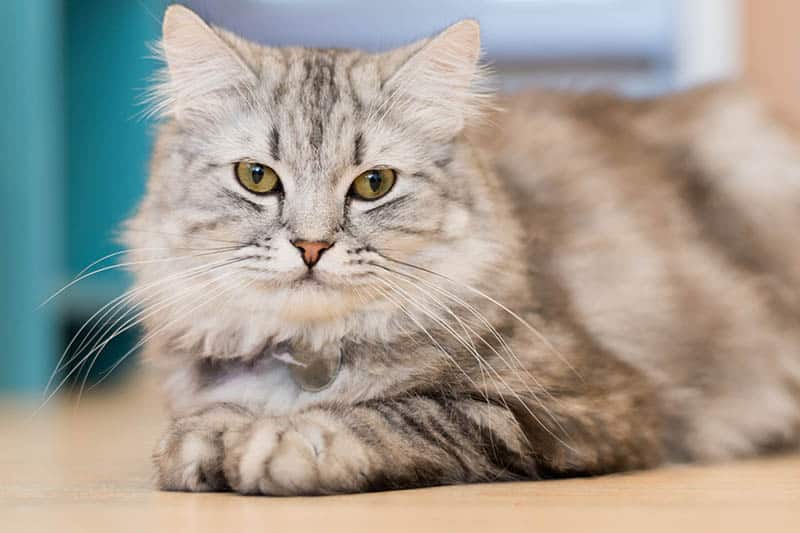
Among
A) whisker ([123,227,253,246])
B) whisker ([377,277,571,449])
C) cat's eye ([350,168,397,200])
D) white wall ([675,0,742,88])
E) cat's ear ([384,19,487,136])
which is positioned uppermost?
white wall ([675,0,742,88])

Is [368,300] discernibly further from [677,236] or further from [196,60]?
[677,236]

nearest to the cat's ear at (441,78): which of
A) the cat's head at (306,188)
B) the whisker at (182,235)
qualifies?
Answer: the cat's head at (306,188)

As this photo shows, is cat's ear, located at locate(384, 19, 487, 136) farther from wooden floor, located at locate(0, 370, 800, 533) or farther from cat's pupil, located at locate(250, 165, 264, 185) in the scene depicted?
wooden floor, located at locate(0, 370, 800, 533)

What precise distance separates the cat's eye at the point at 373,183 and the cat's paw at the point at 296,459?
0.37 metres

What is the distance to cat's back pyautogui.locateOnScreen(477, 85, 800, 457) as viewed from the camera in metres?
2.31

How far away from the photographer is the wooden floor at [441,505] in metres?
1.47

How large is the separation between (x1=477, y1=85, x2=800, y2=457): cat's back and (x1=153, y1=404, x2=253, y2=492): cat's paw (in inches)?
25.4

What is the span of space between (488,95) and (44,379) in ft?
8.26

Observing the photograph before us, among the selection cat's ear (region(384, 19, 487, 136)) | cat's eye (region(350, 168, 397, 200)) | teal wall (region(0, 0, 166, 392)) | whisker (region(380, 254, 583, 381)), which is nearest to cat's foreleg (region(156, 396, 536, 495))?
whisker (region(380, 254, 583, 381))

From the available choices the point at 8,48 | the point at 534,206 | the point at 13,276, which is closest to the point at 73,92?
the point at 8,48

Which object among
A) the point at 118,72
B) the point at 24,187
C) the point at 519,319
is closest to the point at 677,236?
the point at 519,319

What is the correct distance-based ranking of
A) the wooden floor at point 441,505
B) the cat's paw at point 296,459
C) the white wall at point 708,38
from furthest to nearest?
the white wall at point 708,38, the cat's paw at point 296,459, the wooden floor at point 441,505

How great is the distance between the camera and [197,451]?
68.0 inches

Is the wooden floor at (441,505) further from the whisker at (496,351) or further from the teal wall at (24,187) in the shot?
the teal wall at (24,187)
